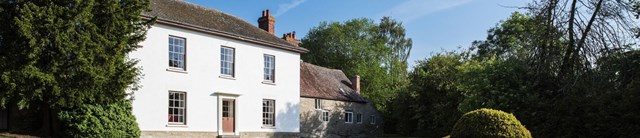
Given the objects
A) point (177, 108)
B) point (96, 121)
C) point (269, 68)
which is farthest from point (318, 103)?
point (96, 121)

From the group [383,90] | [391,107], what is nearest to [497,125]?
[391,107]

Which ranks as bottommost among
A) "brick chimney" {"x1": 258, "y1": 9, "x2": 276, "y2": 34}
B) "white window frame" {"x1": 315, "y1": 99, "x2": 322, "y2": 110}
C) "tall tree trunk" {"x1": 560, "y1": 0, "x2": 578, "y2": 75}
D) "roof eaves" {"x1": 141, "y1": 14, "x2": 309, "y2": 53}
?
"white window frame" {"x1": 315, "y1": 99, "x2": 322, "y2": 110}

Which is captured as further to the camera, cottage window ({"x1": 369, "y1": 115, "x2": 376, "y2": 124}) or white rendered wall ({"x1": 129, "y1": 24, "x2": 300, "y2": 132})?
cottage window ({"x1": 369, "y1": 115, "x2": 376, "y2": 124})

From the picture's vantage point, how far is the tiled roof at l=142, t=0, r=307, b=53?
2420cm

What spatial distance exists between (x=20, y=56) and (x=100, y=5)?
9.67 feet

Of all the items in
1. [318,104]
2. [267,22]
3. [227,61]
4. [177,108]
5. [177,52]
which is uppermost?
[267,22]

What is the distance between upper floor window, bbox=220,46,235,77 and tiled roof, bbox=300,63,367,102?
717cm

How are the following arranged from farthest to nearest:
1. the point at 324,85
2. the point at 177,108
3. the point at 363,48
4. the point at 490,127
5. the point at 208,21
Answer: the point at 363,48 < the point at 324,85 < the point at 208,21 < the point at 177,108 < the point at 490,127

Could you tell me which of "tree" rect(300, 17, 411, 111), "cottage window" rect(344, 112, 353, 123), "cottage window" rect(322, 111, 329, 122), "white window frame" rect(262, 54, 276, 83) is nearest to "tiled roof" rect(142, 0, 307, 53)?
"white window frame" rect(262, 54, 276, 83)

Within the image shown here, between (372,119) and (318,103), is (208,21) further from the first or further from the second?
(372,119)

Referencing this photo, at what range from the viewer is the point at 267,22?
107ft

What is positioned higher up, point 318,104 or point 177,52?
point 177,52

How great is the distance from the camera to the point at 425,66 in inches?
1519

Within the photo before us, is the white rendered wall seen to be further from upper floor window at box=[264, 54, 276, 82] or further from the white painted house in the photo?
upper floor window at box=[264, 54, 276, 82]
